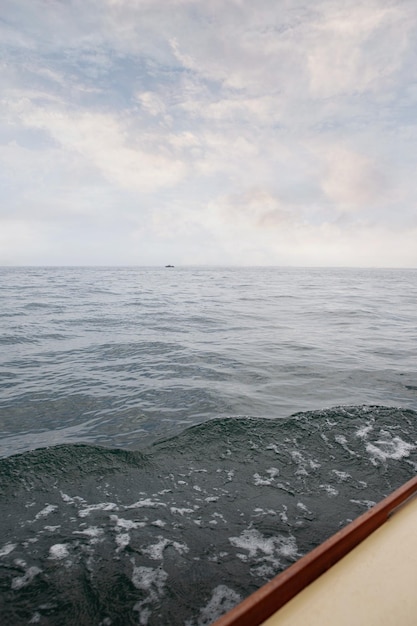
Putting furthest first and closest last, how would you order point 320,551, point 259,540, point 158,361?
point 158,361 < point 259,540 < point 320,551

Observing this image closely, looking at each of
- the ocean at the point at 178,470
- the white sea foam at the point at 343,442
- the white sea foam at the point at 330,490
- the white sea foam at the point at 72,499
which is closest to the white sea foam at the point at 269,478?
the ocean at the point at 178,470

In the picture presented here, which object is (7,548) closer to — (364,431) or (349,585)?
(349,585)

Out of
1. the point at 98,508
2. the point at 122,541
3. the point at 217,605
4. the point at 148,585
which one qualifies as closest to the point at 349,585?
the point at 217,605

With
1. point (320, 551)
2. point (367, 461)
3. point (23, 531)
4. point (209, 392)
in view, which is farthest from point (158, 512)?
point (209, 392)

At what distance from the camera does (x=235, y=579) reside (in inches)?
112

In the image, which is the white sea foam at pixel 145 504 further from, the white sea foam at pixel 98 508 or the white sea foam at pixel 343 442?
the white sea foam at pixel 343 442

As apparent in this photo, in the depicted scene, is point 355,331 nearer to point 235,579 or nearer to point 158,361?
point 158,361

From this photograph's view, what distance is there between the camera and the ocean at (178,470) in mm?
2805

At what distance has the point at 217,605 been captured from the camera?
261 centimetres

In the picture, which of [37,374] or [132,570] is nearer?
[132,570]

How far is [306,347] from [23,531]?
31.2 feet

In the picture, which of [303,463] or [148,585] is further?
[303,463]

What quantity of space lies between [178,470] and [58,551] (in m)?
1.66

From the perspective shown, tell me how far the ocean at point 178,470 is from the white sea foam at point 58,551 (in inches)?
0.6
